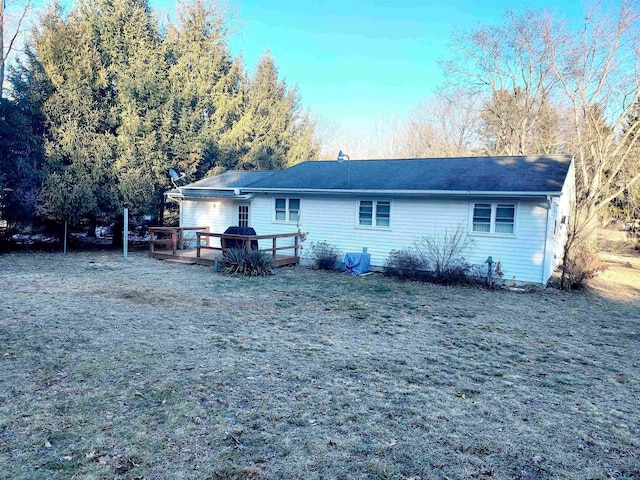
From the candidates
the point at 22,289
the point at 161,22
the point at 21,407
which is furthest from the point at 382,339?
the point at 161,22

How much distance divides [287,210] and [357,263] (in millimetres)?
3346

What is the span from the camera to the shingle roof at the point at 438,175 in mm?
10828

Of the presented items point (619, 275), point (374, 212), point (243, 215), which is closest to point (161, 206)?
point (243, 215)

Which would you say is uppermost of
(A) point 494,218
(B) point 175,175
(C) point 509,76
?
(C) point 509,76

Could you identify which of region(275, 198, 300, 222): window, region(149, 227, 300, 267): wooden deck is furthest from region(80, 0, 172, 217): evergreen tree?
region(275, 198, 300, 222): window

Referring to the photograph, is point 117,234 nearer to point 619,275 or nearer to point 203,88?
point 203,88

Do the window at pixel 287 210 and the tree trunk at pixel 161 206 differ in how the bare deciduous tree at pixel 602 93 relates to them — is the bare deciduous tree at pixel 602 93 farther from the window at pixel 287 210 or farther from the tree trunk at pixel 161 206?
the tree trunk at pixel 161 206

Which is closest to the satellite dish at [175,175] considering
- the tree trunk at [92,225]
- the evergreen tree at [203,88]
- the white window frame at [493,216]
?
the evergreen tree at [203,88]


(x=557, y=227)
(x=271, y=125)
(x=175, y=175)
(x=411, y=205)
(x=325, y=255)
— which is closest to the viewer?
(x=411, y=205)

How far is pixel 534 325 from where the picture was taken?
7129 mm

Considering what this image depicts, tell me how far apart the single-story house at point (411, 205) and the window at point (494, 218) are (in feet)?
0.08

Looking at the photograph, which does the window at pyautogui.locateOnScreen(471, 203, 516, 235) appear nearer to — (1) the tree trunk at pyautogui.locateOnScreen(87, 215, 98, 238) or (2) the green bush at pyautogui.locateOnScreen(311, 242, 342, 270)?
(2) the green bush at pyautogui.locateOnScreen(311, 242, 342, 270)

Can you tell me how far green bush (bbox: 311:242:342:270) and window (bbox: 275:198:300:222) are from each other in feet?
4.08

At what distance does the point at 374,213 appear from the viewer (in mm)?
12539
